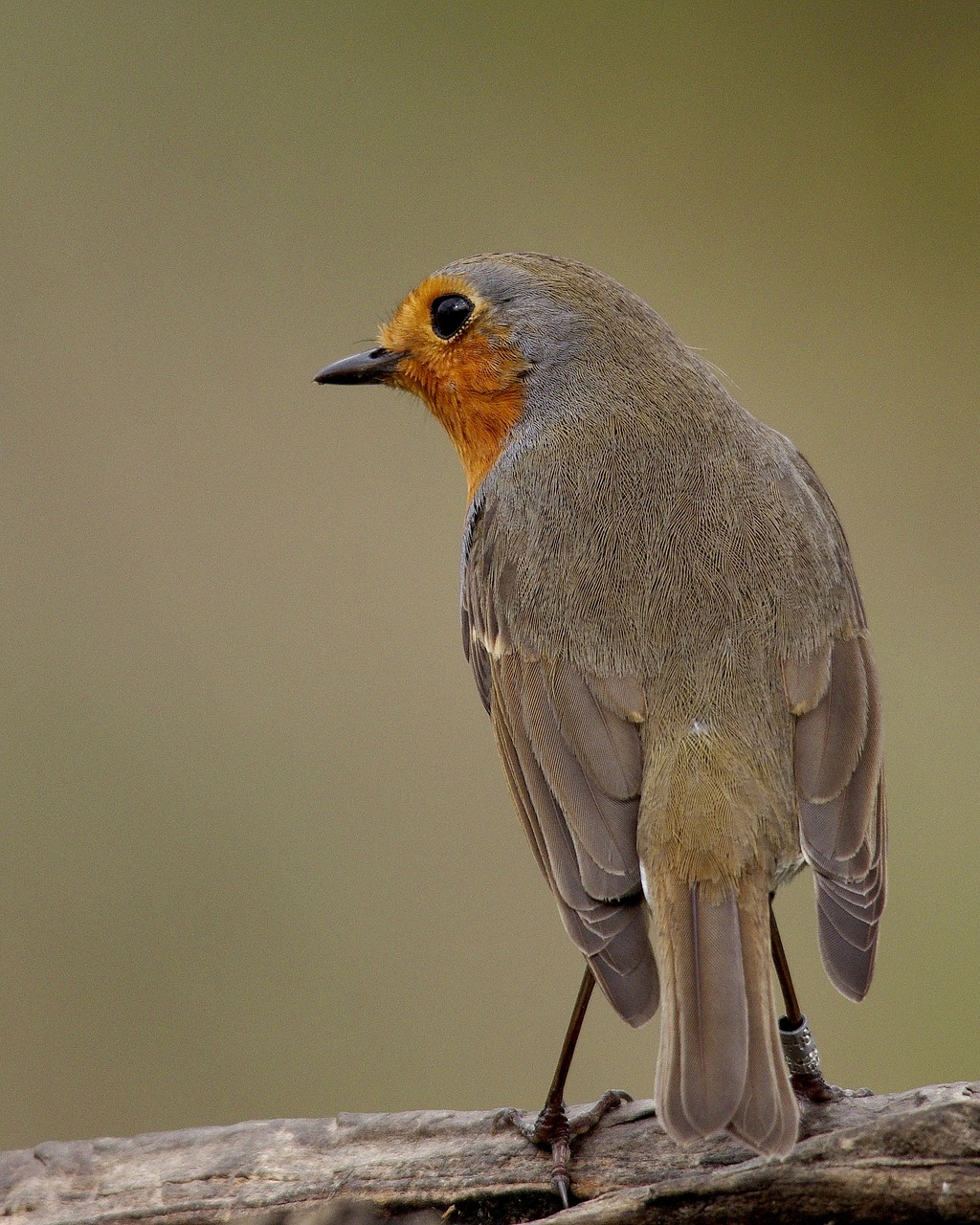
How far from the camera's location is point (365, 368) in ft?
11.6

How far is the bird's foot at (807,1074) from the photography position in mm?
2588

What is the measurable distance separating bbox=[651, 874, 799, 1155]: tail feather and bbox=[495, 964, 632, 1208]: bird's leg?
288 mm

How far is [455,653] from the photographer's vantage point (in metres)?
4.79

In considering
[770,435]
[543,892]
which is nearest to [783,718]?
[770,435]

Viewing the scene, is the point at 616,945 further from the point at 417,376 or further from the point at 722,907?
the point at 417,376

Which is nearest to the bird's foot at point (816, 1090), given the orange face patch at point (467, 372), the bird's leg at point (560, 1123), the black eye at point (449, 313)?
the bird's leg at point (560, 1123)

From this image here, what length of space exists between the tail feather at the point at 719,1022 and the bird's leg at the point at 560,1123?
0.29 metres

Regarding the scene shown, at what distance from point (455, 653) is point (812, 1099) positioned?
2424 millimetres

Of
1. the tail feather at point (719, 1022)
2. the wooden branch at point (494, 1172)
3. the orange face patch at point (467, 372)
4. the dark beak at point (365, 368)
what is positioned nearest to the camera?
the tail feather at point (719, 1022)

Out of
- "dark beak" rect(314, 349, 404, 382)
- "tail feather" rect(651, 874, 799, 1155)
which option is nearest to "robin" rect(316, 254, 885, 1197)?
"tail feather" rect(651, 874, 799, 1155)

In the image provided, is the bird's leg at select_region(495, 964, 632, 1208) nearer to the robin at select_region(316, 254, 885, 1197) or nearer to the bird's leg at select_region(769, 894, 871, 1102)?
the robin at select_region(316, 254, 885, 1197)

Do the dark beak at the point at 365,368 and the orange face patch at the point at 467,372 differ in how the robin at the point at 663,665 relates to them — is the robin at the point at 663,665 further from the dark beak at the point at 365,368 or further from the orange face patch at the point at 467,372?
the dark beak at the point at 365,368

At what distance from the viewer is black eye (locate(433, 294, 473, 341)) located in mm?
3314

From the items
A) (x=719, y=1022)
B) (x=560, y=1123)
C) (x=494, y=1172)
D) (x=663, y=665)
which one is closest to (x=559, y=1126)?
(x=560, y=1123)
